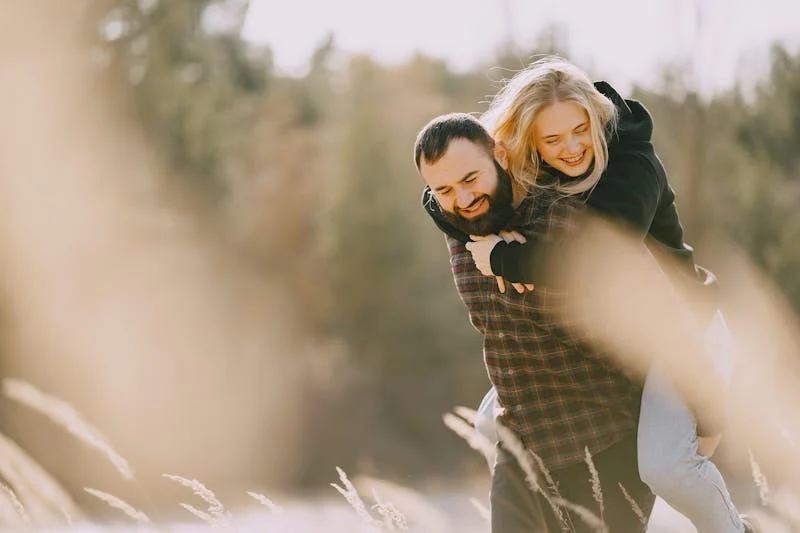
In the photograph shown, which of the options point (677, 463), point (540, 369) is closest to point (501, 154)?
→ point (540, 369)

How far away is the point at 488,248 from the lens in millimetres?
2844

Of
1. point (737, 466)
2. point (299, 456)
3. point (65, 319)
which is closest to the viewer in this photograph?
point (737, 466)

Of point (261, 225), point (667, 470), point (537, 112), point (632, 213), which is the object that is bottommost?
point (667, 470)

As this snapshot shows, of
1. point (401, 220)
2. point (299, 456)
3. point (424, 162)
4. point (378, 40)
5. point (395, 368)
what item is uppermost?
point (378, 40)

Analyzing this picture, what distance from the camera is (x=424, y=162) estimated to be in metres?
2.89

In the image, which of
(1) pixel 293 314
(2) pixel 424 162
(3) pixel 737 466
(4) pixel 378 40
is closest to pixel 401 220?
(1) pixel 293 314

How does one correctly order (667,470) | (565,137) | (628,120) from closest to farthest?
(667,470) → (565,137) → (628,120)

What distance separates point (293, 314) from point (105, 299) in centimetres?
541

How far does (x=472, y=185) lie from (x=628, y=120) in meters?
0.61

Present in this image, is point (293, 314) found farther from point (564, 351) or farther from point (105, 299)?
point (564, 351)

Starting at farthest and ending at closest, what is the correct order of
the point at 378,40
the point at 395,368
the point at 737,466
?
the point at 378,40, the point at 395,368, the point at 737,466

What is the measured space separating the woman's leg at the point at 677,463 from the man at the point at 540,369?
9 centimetres

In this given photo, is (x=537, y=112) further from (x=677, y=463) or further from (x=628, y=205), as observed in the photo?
(x=677, y=463)

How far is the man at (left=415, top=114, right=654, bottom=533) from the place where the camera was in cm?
283
